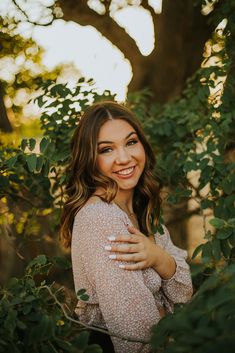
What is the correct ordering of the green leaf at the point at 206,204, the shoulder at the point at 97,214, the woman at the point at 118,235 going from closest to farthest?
the woman at the point at 118,235, the shoulder at the point at 97,214, the green leaf at the point at 206,204

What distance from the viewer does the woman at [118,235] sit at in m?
2.46

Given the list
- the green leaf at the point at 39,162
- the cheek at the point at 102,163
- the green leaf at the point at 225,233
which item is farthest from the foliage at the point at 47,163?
the green leaf at the point at 225,233

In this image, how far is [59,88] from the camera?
360cm

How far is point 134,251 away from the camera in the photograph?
2527 millimetres

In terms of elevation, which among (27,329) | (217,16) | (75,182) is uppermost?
(217,16)

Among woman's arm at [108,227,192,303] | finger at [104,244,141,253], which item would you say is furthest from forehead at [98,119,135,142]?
finger at [104,244,141,253]

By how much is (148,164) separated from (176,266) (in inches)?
27.8

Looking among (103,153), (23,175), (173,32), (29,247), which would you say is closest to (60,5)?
(173,32)

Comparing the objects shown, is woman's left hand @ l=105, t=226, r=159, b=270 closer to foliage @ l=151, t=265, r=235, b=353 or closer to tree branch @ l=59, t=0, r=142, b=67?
foliage @ l=151, t=265, r=235, b=353

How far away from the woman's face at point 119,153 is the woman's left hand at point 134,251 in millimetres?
378

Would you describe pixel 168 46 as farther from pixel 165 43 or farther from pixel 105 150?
pixel 105 150

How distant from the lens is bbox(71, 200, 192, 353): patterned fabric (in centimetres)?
244

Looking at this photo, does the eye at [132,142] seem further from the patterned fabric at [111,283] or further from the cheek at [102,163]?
the patterned fabric at [111,283]

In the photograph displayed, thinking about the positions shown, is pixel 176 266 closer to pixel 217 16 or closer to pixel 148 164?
pixel 148 164
